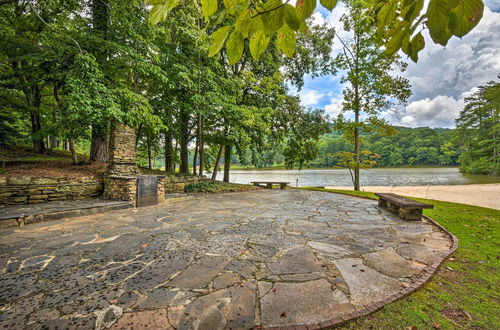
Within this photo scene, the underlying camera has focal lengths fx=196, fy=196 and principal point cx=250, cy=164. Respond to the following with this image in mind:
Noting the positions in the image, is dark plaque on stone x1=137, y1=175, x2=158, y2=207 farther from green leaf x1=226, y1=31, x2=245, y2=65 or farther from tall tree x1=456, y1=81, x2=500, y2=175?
tall tree x1=456, y1=81, x2=500, y2=175

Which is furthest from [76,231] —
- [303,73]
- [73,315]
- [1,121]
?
[303,73]

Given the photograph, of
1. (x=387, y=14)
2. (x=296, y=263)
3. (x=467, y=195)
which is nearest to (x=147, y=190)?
(x=296, y=263)

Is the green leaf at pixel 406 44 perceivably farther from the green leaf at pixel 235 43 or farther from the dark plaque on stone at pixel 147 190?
the dark plaque on stone at pixel 147 190

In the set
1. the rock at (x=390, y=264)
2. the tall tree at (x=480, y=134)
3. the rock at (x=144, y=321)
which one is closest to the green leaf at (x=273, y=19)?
the rock at (x=144, y=321)

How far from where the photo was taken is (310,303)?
5.28 feet

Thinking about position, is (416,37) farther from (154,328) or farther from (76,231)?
(76,231)

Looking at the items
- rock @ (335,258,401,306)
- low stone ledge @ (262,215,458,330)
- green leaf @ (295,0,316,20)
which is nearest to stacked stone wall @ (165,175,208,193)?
rock @ (335,258,401,306)

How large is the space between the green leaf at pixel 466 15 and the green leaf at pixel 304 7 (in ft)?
1.35

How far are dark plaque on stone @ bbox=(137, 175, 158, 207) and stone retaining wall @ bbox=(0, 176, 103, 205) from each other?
167 centimetres

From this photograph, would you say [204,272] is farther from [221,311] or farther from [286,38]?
[286,38]

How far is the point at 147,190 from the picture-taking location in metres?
5.59

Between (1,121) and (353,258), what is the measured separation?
12.1 m

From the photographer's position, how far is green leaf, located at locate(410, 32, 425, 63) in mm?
776

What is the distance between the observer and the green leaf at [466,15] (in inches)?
21.7
